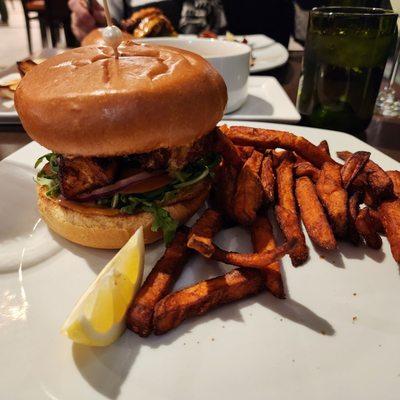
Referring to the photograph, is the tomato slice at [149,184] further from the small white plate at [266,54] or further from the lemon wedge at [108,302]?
the small white plate at [266,54]

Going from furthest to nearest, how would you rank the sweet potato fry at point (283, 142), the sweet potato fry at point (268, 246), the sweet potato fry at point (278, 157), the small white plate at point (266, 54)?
the small white plate at point (266, 54), the sweet potato fry at point (278, 157), the sweet potato fry at point (283, 142), the sweet potato fry at point (268, 246)

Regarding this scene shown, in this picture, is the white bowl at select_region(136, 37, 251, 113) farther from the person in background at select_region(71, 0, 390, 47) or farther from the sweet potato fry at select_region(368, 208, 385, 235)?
the person in background at select_region(71, 0, 390, 47)

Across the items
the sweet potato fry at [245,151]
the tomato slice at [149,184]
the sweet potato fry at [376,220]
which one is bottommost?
the sweet potato fry at [376,220]

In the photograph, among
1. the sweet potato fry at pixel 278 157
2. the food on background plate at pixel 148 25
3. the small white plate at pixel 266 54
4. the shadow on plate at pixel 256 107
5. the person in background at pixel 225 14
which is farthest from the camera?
the person in background at pixel 225 14

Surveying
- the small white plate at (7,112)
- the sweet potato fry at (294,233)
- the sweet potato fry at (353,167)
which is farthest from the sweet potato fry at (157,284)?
the small white plate at (7,112)

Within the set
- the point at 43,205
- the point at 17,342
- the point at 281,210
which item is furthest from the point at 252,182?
the point at 17,342

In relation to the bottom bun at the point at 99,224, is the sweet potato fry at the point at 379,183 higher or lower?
higher

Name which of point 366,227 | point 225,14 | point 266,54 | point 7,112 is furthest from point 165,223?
point 225,14

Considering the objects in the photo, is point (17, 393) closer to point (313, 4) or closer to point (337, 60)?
point (337, 60)

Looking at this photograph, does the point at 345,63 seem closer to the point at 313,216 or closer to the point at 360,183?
the point at 360,183
